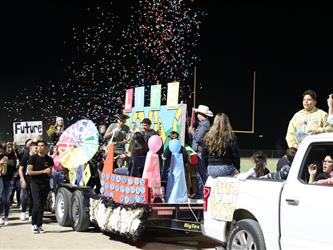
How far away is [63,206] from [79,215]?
0.96 m

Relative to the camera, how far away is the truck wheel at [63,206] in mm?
10964

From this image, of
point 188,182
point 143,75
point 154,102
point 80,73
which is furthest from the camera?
point 143,75

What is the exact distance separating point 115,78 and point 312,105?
77.5 feet

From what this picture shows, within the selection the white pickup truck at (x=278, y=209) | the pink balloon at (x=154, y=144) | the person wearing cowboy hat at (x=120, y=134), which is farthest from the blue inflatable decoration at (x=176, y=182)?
the person wearing cowboy hat at (x=120, y=134)

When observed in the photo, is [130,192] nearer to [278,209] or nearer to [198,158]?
[198,158]

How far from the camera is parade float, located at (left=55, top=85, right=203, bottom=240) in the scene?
8.46 m

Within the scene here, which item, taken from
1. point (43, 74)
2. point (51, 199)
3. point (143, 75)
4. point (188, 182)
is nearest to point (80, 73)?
point (43, 74)

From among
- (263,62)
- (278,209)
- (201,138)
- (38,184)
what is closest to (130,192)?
(201,138)

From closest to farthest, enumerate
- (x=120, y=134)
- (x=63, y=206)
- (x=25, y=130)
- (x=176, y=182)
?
(x=176, y=182) < (x=63, y=206) < (x=120, y=134) < (x=25, y=130)

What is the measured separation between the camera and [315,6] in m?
36.5

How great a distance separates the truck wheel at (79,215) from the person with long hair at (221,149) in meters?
3.08

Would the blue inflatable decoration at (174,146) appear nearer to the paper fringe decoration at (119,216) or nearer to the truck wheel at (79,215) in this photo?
the paper fringe decoration at (119,216)

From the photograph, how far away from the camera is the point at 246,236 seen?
20.7 ft

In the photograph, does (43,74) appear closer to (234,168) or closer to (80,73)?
(80,73)
